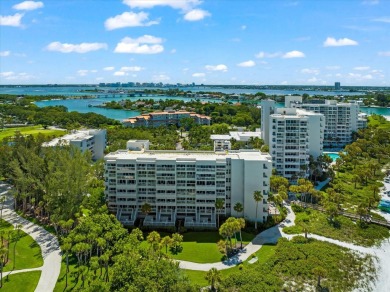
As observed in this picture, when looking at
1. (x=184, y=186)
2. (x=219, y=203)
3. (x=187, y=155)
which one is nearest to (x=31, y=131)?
(x=187, y=155)

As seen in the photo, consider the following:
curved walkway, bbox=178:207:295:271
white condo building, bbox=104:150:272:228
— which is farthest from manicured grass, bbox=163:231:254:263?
white condo building, bbox=104:150:272:228

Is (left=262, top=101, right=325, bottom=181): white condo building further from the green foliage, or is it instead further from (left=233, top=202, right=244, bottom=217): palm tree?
the green foliage

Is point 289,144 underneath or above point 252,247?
above

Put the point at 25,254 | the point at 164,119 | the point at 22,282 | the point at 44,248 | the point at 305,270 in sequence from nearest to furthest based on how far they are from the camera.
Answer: the point at 22,282 < the point at 305,270 < the point at 25,254 < the point at 44,248 < the point at 164,119

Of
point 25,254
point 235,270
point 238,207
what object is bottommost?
point 235,270

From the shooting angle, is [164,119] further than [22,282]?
Yes

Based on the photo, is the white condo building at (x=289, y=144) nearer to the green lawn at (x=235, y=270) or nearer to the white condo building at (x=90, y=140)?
the green lawn at (x=235, y=270)

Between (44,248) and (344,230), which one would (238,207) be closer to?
(344,230)
